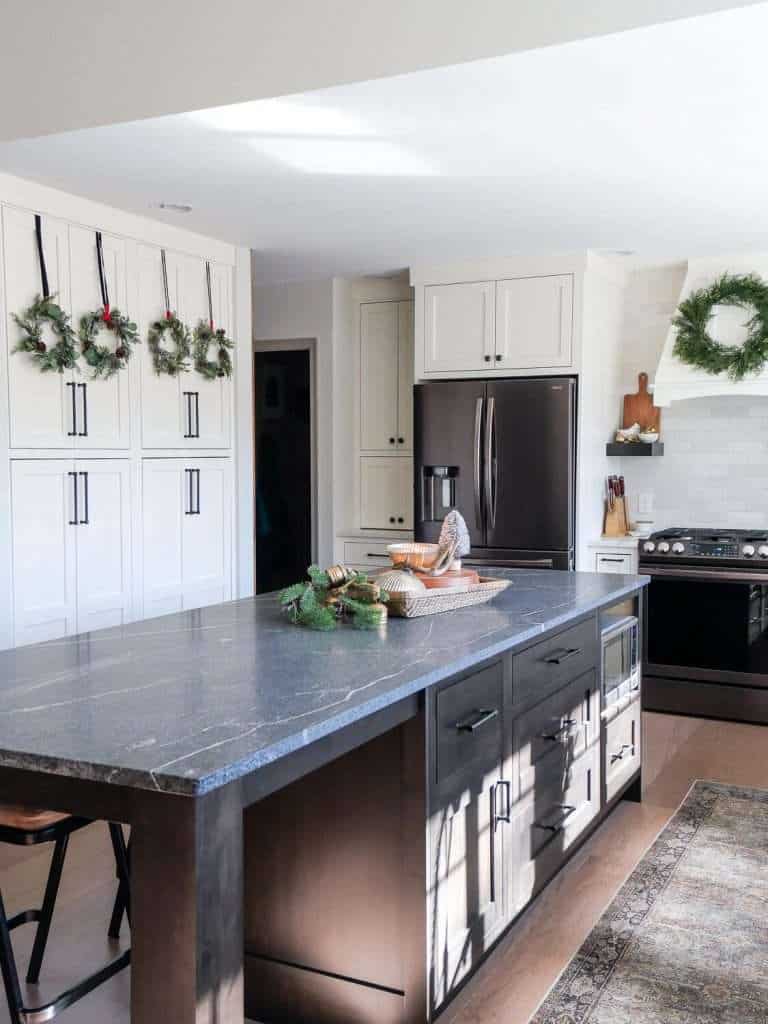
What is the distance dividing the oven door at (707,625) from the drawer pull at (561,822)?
2.43 metres

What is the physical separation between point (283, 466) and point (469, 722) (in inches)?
182

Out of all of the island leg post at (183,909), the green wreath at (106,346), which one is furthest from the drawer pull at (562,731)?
the green wreath at (106,346)

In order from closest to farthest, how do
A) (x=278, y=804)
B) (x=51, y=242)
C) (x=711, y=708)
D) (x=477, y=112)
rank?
(x=278, y=804) < (x=477, y=112) < (x=51, y=242) < (x=711, y=708)

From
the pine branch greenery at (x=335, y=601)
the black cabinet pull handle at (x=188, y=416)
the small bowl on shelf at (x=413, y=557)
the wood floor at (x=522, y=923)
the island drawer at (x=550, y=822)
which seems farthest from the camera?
the black cabinet pull handle at (x=188, y=416)

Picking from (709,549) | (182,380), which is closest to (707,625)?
(709,549)

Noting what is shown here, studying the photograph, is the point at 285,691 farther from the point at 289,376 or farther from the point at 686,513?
the point at 289,376

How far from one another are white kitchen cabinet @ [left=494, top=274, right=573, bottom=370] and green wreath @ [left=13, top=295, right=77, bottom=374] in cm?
239

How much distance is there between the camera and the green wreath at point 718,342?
17.7 ft

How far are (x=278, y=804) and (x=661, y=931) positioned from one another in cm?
127

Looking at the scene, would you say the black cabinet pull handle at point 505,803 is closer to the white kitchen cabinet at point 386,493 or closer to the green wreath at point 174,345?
the green wreath at point 174,345

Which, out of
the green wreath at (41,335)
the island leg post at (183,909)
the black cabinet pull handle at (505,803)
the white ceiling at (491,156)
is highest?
the white ceiling at (491,156)

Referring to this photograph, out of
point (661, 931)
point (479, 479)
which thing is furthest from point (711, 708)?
point (661, 931)

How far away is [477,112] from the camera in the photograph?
336 centimetres

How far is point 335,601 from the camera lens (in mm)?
2844
